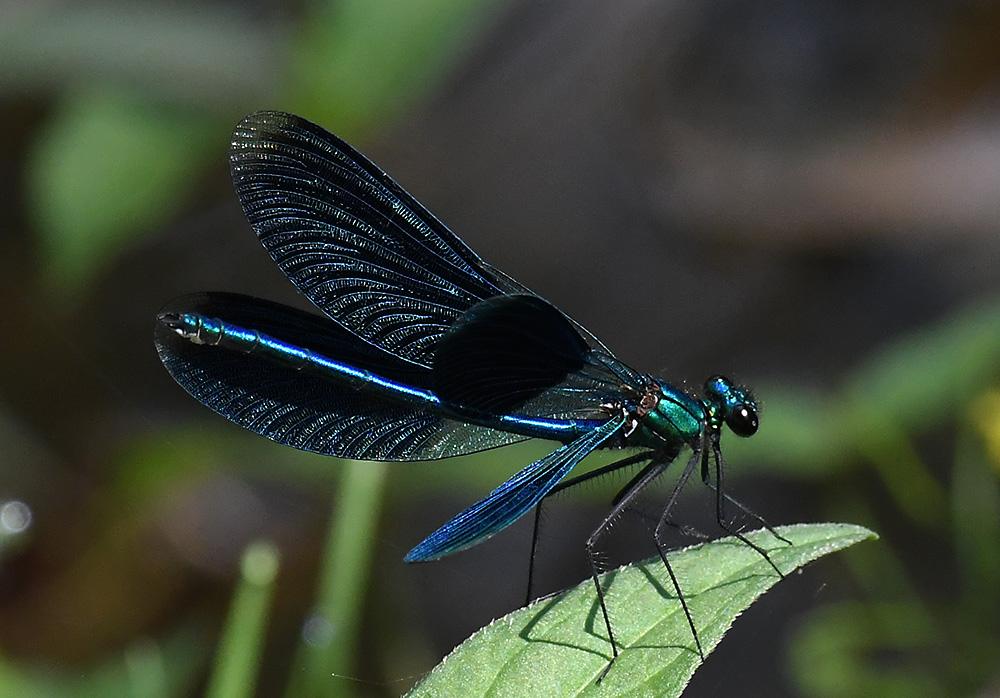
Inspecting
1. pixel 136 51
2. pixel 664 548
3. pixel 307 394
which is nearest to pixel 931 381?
pixel 664 548

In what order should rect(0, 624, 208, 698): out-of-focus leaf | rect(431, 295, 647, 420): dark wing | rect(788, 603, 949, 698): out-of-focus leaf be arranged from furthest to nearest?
1. rect(788, 603, 949, 698): out-of-focus leaf
2. rect(0, 624, 208, 698): out-of-focus leaf
3. rect(431, 295, 647, 420): dark wing

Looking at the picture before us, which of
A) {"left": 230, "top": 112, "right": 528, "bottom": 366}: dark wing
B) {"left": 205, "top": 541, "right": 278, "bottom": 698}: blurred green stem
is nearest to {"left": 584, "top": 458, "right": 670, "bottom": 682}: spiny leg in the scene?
{"left": 230, "top": 112, "right": 528, "bottom": 366}: dark wing

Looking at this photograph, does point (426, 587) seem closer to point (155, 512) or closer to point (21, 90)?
point (155, 512)

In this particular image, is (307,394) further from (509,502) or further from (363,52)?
(363,52)

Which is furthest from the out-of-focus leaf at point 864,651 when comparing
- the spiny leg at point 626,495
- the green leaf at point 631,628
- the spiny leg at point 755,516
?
the green leaf at point 631,628

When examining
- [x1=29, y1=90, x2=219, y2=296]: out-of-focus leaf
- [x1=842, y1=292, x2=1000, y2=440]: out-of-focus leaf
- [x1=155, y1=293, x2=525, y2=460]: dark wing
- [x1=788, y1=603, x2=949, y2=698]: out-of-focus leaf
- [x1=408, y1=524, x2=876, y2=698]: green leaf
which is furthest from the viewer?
[x1=29, y1=90, x2=219, y2=296]: out-of-focus leaf

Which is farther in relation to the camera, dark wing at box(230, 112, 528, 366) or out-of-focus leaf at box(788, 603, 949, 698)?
out-of-focus leaf at box(788, 603, 949, 698)

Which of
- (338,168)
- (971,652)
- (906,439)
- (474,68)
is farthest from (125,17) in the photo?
(971,652)

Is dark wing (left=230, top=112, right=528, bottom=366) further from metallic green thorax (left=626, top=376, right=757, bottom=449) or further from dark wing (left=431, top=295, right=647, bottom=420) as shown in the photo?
metallic green thorax (left=626, top=376, right=757, bottom=449)
